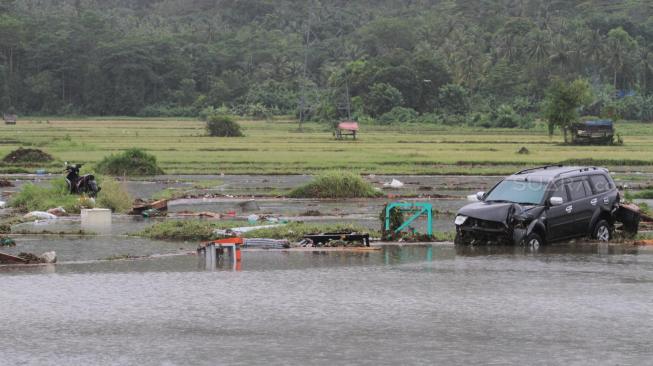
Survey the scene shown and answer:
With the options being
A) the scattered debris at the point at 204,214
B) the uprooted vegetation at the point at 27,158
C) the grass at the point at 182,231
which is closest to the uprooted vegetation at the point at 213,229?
the grass at the point at 182,231

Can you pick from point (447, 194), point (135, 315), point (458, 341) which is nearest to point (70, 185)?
point (447, 194)

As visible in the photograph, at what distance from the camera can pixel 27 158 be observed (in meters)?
51.1

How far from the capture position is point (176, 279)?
53.7 feet

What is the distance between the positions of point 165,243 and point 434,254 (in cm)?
538

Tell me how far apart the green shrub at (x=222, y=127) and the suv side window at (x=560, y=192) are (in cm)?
6560

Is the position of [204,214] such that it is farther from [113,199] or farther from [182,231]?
[182,231]

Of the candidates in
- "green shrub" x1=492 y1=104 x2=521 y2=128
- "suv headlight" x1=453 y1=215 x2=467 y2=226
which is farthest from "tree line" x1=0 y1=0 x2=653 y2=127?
"suv headlight" x1=453 y1=215 x2=467 y2=226

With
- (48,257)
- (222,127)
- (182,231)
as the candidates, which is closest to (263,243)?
(182,231)

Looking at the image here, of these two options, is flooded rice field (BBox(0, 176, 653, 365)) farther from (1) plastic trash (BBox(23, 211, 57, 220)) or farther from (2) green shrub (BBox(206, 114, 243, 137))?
(2) green shrub (BBox(206, 114, 243, 137))

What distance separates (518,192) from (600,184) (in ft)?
6.23

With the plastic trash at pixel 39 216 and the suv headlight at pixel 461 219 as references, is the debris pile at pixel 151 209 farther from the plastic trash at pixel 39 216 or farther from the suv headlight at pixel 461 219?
the suv headlight at pixel 461 219

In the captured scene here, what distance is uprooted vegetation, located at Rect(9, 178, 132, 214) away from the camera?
2761cm

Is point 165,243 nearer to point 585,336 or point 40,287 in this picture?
point 40,287

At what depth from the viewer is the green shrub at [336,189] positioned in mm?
33000
